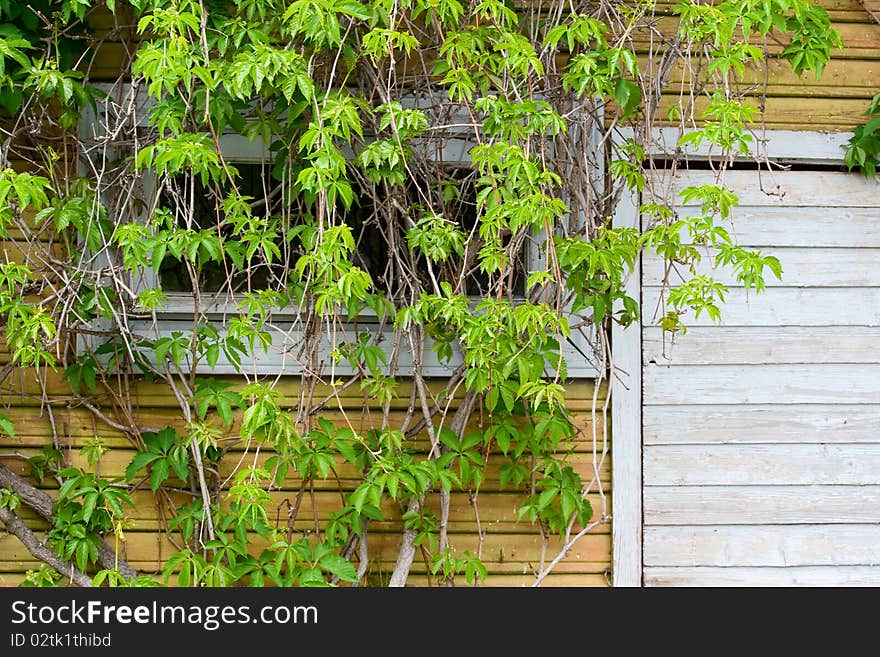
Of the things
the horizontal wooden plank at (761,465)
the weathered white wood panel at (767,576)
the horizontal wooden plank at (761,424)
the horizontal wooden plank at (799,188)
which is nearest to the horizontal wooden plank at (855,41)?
the horizontal wooden plank at (799,188)

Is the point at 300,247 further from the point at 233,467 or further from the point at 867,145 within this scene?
the point at 867,145

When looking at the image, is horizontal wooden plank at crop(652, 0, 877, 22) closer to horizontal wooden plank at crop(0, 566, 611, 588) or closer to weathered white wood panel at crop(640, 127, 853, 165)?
weathered white wood panel at crop(640, 127, 853, 165)

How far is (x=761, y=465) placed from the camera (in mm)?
3479

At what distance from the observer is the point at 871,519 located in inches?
138

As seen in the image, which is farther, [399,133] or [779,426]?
[779,426]

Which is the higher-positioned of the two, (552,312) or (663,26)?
(663,26)

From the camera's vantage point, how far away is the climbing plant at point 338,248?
9.00 feet

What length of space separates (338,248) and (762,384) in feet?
6.07

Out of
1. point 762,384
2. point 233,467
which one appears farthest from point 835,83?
point 233,467

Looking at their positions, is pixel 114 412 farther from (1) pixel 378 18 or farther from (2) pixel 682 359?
(2) pixel 682 359

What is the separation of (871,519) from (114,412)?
2.98 metres

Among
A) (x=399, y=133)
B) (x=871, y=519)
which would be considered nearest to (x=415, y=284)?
(x=399, y=133)

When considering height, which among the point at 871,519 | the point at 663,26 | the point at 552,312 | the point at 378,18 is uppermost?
the point at 663,26

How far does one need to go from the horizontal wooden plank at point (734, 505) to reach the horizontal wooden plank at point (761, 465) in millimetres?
28
